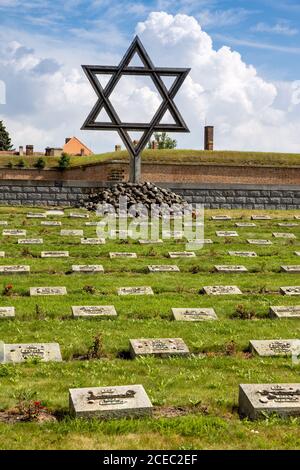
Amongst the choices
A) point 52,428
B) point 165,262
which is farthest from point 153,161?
point 52,428

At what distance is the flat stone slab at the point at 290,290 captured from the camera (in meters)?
10.3

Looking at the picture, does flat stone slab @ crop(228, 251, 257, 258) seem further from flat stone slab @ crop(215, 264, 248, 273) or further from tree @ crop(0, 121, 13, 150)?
tree @ crop(0, 121, 13, 150)

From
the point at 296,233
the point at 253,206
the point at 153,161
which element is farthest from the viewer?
the point at 153,161

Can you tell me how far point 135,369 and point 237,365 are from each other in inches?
41.1

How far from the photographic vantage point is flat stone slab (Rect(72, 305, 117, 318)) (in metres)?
8.63

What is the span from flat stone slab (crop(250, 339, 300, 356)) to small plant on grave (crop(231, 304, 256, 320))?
4.42 feet

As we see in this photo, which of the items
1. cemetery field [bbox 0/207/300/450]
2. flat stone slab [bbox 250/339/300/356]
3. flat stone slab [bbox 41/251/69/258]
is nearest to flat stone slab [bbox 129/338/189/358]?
cemetery field [bbox 0/207/300/450]

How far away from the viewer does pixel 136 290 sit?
10258 mm

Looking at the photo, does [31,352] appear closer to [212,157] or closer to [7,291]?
[7,291]

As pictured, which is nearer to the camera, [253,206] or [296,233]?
[296,233]

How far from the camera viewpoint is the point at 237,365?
22.7 ft

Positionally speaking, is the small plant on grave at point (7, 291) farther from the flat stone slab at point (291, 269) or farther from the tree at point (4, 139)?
the tree at point (4, 139)

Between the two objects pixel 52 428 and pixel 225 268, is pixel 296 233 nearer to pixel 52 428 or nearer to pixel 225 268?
pixel 225 268
